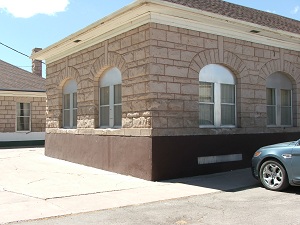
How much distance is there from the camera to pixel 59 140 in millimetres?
14914

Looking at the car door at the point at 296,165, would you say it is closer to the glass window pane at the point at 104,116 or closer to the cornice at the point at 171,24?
the cornice at the point at 171,24

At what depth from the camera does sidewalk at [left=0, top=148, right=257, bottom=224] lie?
6977 millimetres

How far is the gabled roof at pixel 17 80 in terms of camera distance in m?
22.9


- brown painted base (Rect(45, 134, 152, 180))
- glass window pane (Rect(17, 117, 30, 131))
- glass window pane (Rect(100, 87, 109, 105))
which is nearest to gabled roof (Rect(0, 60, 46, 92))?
glass window pane (Rect(17, 117, 30, 131))

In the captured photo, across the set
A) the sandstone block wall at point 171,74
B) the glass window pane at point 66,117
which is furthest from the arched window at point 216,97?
Answer: the glass window pane at point 66,117

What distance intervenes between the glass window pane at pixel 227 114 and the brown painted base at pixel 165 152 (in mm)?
515

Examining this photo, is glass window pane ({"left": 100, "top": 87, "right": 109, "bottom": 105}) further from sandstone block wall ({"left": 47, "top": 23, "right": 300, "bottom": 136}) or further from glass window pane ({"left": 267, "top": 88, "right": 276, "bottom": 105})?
glass window pane ({"left": 267, "top": 88, "right": 276, "bottom": 105})

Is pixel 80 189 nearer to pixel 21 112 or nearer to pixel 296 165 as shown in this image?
pixel 296 165

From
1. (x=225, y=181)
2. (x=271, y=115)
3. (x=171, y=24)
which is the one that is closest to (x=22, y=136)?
(x=271, y=115)

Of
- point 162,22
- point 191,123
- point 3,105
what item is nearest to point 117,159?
point 191,123

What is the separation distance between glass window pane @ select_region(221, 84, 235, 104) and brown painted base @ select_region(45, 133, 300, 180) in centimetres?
112

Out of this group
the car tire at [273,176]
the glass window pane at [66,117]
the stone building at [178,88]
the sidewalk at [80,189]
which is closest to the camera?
the sidewalk at [80,189]

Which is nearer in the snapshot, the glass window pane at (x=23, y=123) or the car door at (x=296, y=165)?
the car door at (x=296, y=165)

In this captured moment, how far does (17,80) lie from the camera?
2430 centimetres
